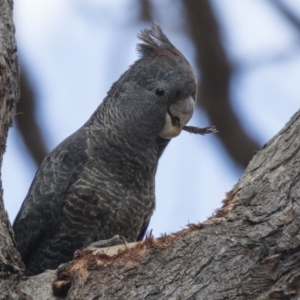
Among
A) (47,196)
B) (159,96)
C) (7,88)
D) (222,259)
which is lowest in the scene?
(222,259)

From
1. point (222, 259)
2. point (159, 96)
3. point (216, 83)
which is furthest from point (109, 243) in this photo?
point (216, 83)

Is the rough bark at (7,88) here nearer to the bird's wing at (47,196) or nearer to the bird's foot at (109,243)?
the bird's foot at (109,243)

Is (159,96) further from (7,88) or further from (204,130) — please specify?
(7,88)

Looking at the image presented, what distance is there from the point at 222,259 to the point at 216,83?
6.10 feet

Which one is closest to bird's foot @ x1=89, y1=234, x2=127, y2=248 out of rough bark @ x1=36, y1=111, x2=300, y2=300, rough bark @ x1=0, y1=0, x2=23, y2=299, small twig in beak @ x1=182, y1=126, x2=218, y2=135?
rough bark @ x1=36, y1=111, x2=300, y2=300

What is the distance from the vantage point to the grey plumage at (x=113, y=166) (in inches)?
133

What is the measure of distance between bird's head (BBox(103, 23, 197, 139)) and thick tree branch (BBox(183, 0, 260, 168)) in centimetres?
11

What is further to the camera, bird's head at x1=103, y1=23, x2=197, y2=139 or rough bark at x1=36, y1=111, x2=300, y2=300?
bird's head at x1=103, y1=23, x2=197, y2=139

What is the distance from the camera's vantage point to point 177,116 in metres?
3.77

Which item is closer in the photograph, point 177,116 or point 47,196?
point 47,196

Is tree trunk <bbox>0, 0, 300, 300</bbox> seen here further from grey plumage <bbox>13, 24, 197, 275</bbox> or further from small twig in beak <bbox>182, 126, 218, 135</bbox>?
small twig in beak <bbox>182, 126, 218, 135</bbox>

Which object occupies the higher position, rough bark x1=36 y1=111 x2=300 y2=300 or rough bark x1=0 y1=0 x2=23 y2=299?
rough bark x1=0 y1=0 x2=23 y2=299

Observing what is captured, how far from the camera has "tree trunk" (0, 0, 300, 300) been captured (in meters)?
2.10

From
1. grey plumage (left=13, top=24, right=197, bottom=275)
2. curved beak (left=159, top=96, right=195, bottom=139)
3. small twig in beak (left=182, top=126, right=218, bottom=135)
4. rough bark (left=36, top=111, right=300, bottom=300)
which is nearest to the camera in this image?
rough bark (left=36, top=111, right=300, bottom=300)
